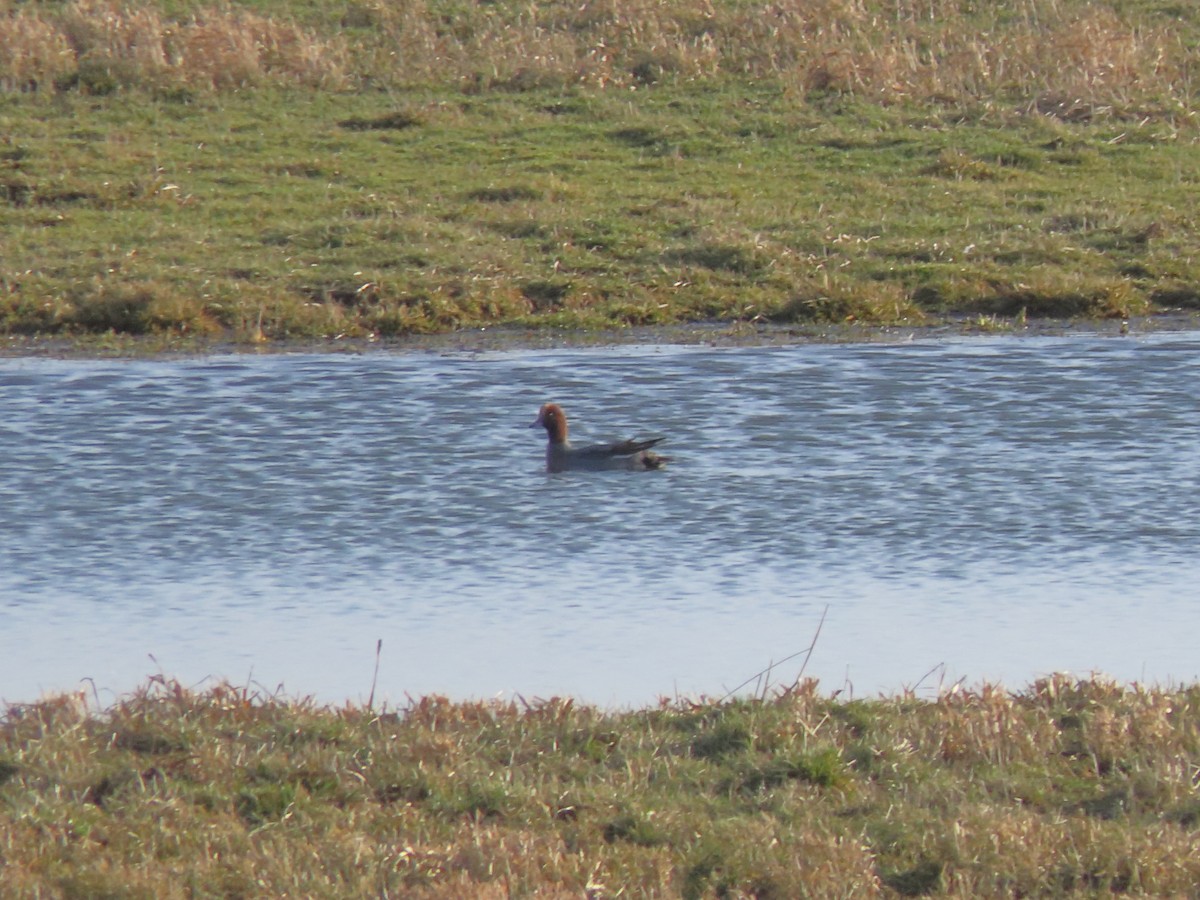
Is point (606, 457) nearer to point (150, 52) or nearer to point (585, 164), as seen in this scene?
point (585, 164)

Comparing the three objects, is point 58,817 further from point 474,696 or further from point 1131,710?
point 1131,710

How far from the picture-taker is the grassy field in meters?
13.0

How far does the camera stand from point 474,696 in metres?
6.29

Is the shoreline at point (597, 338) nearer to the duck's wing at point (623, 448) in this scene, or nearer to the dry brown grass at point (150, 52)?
the duck's wing at point (623, 448)

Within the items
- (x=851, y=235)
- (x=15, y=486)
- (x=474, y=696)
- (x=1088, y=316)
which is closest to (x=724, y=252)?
(x=851, y=235)

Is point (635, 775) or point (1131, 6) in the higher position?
point (1131, 6)

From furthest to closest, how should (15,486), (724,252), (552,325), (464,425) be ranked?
1. (724,252)
2. (552,325)
3. (464,425)
4. (15,486)

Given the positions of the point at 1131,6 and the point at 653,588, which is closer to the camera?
the point at 653,588

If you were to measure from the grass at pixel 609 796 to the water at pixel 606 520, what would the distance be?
0.63m

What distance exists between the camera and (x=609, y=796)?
5.20 meters

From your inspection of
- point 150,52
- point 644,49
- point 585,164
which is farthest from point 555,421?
point 644,49

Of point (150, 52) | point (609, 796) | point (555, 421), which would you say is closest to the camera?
point (609, 796)

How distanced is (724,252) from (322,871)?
9.23 meters

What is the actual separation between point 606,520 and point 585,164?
752cm
